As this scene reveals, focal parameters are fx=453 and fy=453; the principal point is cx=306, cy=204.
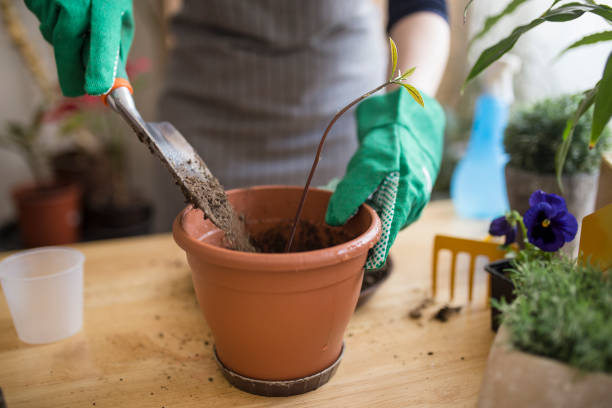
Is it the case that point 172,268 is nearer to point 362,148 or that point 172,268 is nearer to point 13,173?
point 362,148

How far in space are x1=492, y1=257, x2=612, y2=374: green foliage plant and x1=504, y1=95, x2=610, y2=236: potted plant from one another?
36 cm

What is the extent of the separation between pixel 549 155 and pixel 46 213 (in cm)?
195

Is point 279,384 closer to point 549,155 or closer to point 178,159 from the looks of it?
point 178,159

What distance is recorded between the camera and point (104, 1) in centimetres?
65

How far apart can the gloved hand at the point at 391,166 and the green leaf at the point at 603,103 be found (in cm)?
23

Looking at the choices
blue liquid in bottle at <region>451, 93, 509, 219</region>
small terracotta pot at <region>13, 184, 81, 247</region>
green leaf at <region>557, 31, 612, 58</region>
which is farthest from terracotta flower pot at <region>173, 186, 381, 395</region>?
small terracotta pot at <region>13, 184, 81, 247</region>

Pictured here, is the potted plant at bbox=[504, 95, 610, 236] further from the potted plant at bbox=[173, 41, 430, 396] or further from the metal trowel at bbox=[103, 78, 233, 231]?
the metal trowel at bbox=[103, 78, 233, 231]

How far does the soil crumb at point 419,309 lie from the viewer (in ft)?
2.35

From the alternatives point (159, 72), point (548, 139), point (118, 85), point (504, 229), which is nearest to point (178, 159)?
point (118, 85)

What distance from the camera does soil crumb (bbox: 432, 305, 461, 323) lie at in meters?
0.71

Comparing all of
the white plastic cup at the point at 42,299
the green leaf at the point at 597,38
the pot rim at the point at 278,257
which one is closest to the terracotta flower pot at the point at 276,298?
the pot rim at the point at 278,257

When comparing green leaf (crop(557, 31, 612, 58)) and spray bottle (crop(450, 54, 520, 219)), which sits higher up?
green leaf (crop(557, 31, 612, 58))

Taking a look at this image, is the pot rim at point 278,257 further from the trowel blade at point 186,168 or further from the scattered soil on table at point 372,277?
the scattered soil on table at point 372,277

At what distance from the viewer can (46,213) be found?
77.7 inches
